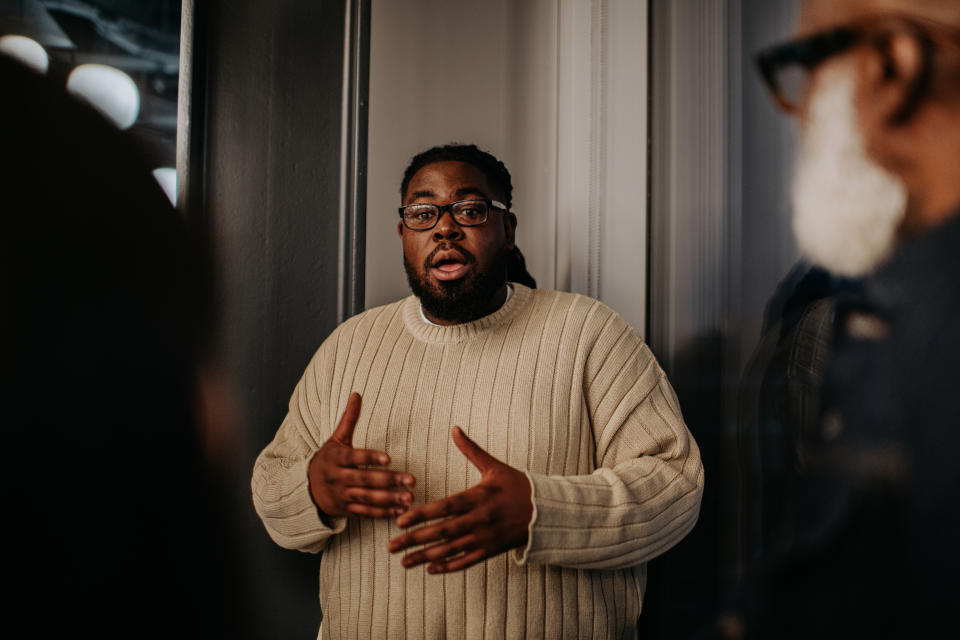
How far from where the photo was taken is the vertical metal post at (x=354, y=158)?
1482 mm

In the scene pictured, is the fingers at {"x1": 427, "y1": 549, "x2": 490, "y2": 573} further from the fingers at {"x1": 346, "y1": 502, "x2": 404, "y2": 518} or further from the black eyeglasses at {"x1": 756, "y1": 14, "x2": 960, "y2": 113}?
the black eyeglasses at {"x1": 756, "y1": 14, "x2": 960, "y2": 113}

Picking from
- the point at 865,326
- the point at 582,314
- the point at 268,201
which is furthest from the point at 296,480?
the point at 865,326

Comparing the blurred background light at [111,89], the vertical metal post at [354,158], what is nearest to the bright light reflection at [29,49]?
the blurred background light at [111,89]

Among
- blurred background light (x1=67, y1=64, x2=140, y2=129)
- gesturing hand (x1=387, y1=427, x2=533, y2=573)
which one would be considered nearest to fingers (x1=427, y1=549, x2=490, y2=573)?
gesturing hand (x1=387, y1=427, x2=533, y2=573)

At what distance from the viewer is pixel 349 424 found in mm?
1006

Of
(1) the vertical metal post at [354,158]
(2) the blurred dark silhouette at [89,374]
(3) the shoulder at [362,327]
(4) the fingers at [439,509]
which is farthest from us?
(1) the vertical metal post at [354,158]

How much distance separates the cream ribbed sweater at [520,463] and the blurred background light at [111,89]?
761 millimetres

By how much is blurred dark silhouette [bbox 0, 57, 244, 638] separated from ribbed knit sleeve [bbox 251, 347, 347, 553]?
2.33 feet

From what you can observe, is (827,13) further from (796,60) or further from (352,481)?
(352,481)

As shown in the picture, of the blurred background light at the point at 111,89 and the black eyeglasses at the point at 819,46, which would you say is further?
the blurred background light at the point at 111,89

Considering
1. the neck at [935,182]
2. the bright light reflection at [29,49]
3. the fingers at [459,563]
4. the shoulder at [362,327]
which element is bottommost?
the fingers at [459,563]

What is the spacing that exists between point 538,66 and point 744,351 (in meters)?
0.94

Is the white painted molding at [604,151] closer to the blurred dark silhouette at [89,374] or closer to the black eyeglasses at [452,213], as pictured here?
the black eyeglasses at [452,213]

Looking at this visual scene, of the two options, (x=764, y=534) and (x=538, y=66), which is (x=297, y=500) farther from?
(x=538, y=66)
